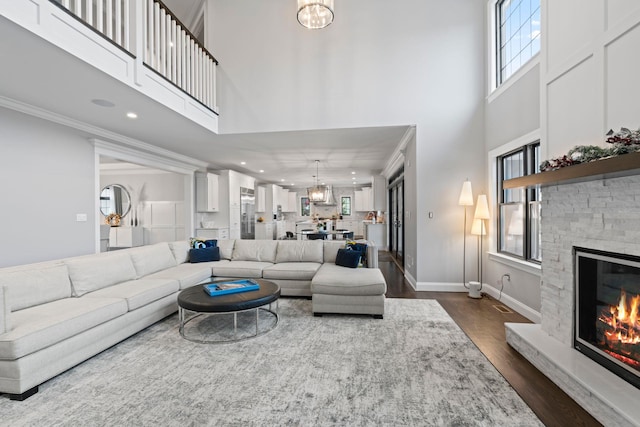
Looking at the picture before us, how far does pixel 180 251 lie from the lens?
4.77 metres

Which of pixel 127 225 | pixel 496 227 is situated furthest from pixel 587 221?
pixel 127 225

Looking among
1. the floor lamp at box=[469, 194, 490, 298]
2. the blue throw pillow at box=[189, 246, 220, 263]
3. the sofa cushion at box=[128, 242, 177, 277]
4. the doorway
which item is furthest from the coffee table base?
the doorway

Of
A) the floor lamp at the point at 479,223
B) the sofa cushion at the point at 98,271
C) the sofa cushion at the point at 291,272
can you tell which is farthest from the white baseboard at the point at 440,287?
the sofa cushion at the point at 98,271

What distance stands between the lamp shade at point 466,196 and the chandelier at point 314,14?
9.78 ft

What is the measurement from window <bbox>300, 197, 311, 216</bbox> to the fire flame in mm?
11530

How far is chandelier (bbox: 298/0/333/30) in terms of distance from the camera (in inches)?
127

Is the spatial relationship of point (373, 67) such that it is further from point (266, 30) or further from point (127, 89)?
point (127, 89)

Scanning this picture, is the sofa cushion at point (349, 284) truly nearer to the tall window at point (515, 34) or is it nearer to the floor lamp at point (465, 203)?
the floor lamp at point (465, 203)

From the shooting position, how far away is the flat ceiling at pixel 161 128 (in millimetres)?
2602

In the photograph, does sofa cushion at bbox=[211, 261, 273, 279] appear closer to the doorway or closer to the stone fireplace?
the stone fireplace

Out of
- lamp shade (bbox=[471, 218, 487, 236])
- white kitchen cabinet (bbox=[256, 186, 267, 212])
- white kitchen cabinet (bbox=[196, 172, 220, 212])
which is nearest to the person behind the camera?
lamp shade (bbox=[471, 218, 487, 236])

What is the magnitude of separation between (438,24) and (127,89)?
460 cm

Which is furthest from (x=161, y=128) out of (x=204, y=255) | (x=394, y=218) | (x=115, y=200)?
(x=394, y=218)

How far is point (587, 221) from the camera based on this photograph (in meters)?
2.13
